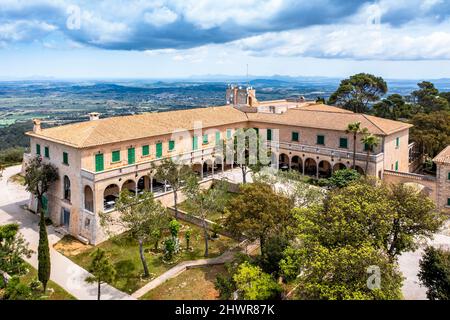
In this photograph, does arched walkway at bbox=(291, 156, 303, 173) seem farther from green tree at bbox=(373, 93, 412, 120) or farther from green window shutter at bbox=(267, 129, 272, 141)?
green tree at bbox=(373, 93, 412, 120)

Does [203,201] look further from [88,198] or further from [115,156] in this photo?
[88,198]

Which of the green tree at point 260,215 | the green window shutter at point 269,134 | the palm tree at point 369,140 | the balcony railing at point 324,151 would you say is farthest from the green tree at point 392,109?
the green tree at point 260,215

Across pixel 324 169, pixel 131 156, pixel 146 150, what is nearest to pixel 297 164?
pixel 324 169

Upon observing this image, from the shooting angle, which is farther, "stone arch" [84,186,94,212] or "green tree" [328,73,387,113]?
"green tree" [328,73,387,113]

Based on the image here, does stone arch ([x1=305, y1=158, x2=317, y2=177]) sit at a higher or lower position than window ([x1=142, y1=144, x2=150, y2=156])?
lower

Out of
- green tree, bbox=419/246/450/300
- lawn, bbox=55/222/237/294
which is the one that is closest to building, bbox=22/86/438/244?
lawn, bbox=55/222/237/294

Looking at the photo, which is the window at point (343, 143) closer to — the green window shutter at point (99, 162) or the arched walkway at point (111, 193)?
the arched walkway at point (111, 193)
